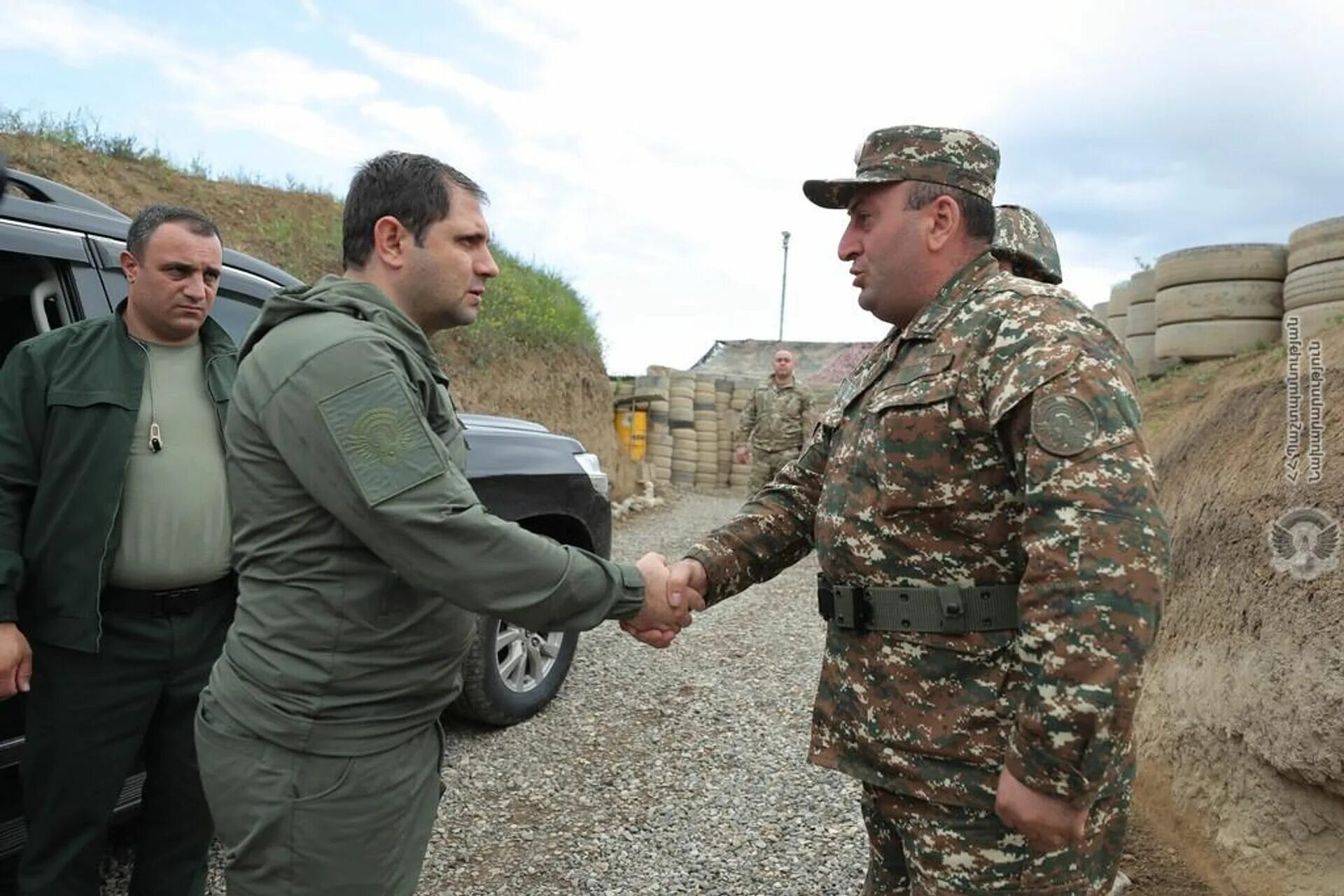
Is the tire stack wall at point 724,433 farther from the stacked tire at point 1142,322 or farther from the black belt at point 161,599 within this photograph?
the black belt at point 161,599

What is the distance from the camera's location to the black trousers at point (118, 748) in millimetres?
2295

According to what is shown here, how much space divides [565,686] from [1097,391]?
4086mm

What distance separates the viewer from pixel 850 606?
196cm

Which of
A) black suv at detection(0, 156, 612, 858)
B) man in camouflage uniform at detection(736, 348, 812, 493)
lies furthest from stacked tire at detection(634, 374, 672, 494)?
black suv at detection(0, 156, 612, 858)

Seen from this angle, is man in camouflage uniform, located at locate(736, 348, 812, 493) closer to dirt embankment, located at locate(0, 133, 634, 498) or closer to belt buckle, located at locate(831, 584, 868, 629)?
dirt embankment, located at locate(0, 133, 634, 498)

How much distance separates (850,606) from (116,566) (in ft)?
5.94

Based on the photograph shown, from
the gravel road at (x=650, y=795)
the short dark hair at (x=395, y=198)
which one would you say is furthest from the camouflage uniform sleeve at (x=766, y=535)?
the gravel road at (x=650, y=795)

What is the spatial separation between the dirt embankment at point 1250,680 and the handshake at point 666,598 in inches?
78.9

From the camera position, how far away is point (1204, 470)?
14.6 feet

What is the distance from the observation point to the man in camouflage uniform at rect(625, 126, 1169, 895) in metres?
1.54

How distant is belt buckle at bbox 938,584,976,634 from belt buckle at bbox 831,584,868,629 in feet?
0.59

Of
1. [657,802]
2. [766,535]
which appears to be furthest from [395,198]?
[657,802]

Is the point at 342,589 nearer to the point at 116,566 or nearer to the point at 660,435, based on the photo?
the point at 116,566

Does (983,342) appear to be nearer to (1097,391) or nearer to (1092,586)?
(1097,391)
